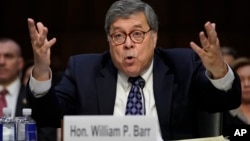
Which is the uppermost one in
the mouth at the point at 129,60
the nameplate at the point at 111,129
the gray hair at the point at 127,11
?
the gray hair at the point at 127,11

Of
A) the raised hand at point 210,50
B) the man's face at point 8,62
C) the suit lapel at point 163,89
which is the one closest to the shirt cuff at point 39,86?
the suit lapel at point 163,89

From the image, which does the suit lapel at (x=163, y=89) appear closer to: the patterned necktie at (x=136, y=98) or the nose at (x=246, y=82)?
the patterned necktie at (x=136, y=98)

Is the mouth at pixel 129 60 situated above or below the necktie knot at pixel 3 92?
above

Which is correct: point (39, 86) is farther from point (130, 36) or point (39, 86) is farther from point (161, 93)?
point (161, 93)

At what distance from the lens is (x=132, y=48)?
3338 mm

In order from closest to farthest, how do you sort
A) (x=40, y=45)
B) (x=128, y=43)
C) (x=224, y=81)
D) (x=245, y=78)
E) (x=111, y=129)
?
(x=111, y=129) → (x=40, y=45) → (x=224, y=81) → (x=128, y=43) → (x=245, y=78)

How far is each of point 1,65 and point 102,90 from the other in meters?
2.92

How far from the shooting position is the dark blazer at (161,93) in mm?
3305

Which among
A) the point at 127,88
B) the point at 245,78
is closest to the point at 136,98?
the point at 127,88

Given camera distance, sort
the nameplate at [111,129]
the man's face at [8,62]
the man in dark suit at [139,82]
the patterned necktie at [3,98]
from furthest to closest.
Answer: the man's face at [8,62] → the patterned necktie at [3,98] → the man in dark suit at [139,82] → the nameplate at [111,129]

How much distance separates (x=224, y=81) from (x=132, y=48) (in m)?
0.53

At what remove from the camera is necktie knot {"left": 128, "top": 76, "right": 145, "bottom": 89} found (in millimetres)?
3420

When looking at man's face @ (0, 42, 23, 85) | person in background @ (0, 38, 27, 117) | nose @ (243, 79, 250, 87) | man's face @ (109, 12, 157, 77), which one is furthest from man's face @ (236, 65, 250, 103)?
man's face @ (109, 12, 157, 77)

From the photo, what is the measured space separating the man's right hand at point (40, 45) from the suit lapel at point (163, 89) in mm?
644
